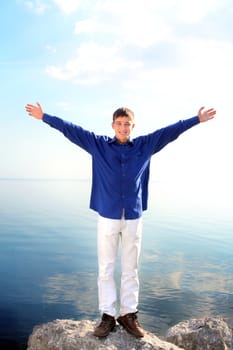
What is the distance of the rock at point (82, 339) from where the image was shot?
18.4 feet

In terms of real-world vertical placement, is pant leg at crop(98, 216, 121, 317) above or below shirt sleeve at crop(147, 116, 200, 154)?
below

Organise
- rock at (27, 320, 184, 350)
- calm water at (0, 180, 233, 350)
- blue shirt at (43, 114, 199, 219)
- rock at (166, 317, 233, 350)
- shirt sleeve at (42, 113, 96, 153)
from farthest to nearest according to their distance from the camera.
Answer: calm water at (0, 180, 233, 350) → rock at (166, 317, 233, 350) → shirt sleeve at (42, 113, 96, 153) → rock at (27, 320, 184, 350) → blue shirt at (43, 114, 199, 219)

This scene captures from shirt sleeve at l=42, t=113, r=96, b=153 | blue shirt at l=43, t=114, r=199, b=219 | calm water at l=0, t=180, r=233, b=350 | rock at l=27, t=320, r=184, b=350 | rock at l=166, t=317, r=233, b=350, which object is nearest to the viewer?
blue shirt at l=43, t=114, r=199, b=219

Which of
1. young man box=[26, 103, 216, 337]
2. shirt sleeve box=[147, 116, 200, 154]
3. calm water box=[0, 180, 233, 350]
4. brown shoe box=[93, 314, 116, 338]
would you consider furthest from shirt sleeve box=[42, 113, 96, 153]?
calm water box=[0, 180, 233, 350]

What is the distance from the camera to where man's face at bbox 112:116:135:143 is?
555 centimetres

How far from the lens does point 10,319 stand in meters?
12.7

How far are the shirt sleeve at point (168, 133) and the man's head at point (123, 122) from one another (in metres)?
0.36

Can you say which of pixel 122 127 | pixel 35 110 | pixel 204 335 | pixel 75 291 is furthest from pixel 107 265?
pixel 75 291

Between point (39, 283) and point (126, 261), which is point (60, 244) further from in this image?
point (126, 261)

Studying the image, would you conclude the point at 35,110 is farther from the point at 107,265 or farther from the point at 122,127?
the point at 107,265

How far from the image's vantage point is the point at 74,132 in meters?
5.74

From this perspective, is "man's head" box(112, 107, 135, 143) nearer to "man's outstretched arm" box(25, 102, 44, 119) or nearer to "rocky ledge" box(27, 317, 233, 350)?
"man's outstretched arm" box(25, 102, 44, 119)

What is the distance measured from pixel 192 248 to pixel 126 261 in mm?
25326

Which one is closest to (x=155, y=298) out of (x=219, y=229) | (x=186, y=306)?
(x=186, y=306)
